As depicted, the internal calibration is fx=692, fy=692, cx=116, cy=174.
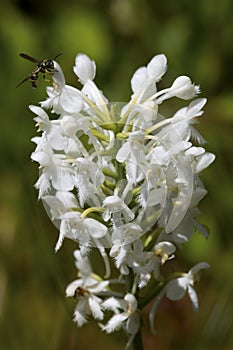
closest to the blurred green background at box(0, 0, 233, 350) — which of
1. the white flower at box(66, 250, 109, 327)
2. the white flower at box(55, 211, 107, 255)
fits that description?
the white flower at box(66, 250, 109, 327)

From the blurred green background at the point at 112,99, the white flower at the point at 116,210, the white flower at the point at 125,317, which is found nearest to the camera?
the white flower at the point at 116,210

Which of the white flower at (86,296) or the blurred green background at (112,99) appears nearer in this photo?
the white flower at (86,296)

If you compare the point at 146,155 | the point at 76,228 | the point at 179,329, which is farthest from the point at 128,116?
the point at 179,329

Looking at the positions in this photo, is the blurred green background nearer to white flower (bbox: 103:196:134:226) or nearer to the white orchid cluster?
the white orchid cluster

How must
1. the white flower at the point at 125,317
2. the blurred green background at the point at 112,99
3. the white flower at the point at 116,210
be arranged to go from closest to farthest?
1. the white flower at the point at 116,210
2. the white flower at the point at 125,317
3. the blurred green background at the point at 112,99

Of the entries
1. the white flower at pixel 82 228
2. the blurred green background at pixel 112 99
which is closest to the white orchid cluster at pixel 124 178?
the white flower at pixel 82 228

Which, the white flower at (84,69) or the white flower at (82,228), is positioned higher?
the white flower at (84,69)

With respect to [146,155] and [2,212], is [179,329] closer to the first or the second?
[2,212]

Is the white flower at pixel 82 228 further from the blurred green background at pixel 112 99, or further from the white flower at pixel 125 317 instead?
the blurred green background at pixel 112 99
